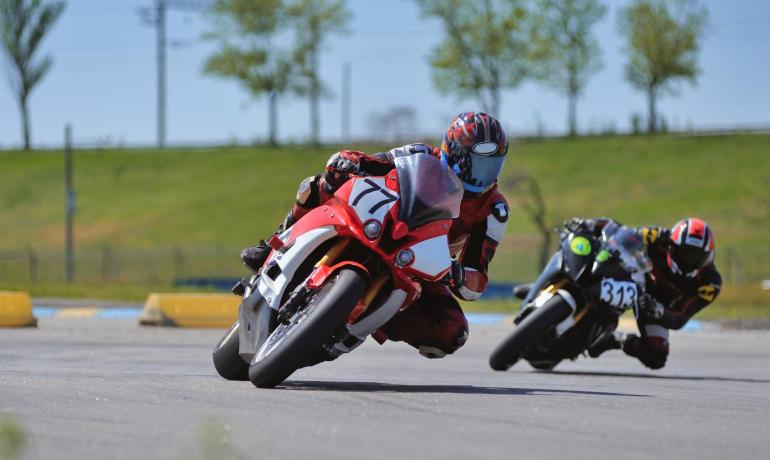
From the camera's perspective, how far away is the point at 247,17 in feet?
255

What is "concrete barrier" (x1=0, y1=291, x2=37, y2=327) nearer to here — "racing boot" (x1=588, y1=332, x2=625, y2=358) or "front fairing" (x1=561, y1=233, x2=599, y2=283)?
"front fairing" (x1=561, y1=233, x2=599, y2=283)

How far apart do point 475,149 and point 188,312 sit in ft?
32.0

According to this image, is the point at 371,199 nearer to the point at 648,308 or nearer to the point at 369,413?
the point at 369,413

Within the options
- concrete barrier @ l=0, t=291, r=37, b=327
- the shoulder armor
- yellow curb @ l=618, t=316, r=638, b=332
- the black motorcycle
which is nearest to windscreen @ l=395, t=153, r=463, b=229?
the shoulder armor

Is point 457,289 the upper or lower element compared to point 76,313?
upper

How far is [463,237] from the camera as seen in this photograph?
30.9 feet

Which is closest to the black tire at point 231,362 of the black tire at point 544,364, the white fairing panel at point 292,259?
the white fairing panel at point 292,259

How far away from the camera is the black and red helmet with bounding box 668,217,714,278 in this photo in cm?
1356

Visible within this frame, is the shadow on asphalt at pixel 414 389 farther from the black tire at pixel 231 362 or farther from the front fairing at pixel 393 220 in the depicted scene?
the front fairing at pixel 393 220

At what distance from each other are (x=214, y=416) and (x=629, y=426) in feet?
5.95

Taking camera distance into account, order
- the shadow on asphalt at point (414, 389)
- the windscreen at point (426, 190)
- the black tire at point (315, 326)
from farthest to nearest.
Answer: the shadow on asphalt at point (414, 389)
the windscreen at point (426, 190)
the black tire at point (315, 326)

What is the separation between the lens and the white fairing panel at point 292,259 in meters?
8.36

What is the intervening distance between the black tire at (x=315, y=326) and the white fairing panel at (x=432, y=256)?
1.31ft

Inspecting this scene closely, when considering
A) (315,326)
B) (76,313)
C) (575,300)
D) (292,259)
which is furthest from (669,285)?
(76,313)
